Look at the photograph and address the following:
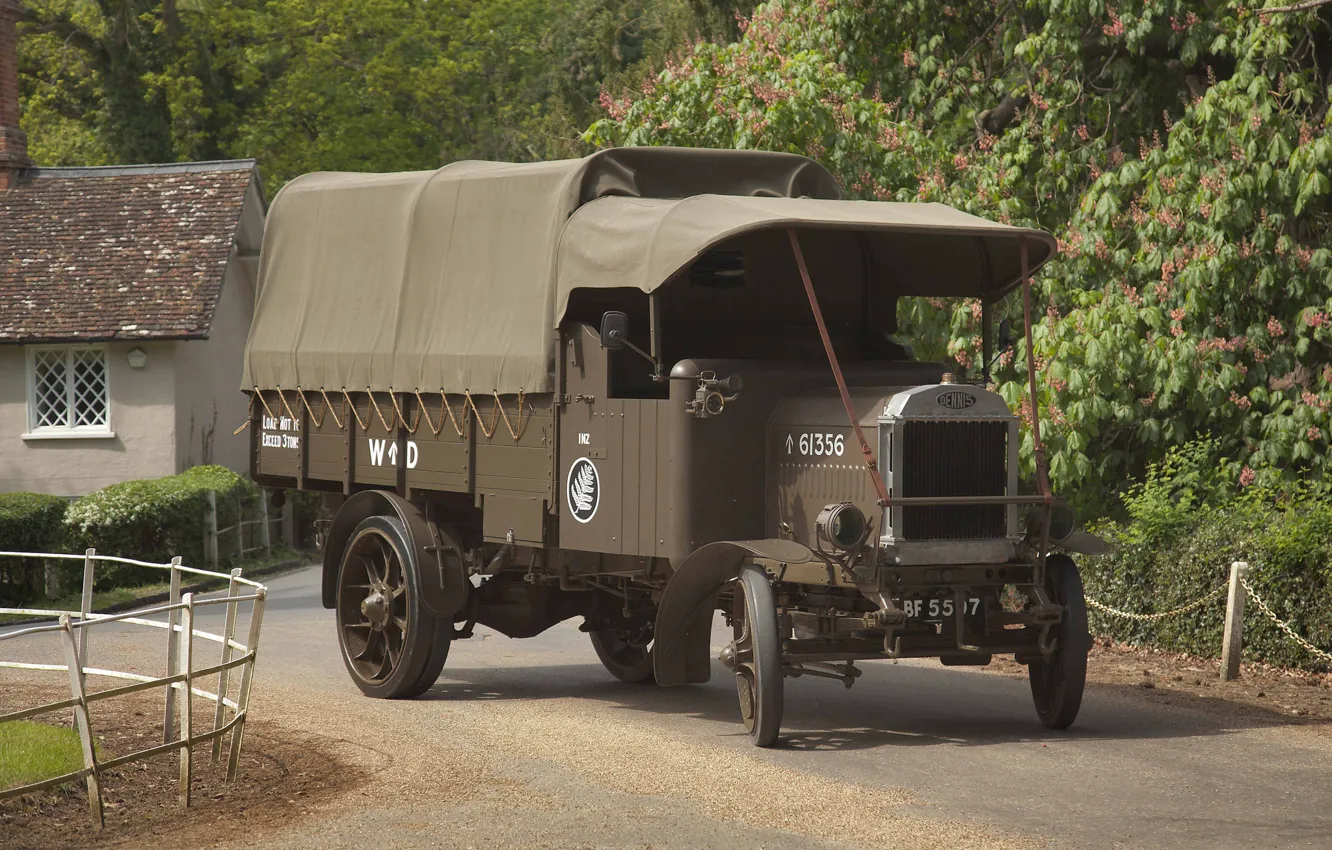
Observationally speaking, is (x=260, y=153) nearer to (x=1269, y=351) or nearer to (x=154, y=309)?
(x=154, y=309)

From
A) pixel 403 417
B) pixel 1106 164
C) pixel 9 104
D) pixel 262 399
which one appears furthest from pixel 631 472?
pixel 9 104

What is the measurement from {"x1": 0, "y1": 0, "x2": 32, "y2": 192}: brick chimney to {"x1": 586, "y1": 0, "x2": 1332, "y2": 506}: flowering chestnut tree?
585 inches

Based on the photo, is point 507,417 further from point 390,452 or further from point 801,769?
point 801,769

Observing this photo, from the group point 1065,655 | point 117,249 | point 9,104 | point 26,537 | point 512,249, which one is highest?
point 9,104

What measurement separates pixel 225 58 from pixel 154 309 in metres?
18.3

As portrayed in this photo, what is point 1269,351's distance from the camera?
666 inches

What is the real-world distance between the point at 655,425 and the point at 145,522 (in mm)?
13237

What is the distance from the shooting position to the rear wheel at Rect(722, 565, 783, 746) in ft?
32.9


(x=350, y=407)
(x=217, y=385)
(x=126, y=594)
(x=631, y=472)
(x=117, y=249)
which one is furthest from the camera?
(x=217, y=385)

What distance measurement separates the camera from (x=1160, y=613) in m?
14.5

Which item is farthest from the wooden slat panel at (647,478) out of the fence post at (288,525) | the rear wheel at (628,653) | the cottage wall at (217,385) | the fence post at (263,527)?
the cottage wall at (217,385)

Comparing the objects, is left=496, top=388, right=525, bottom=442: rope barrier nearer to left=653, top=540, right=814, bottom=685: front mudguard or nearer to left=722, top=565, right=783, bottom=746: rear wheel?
left=653, top=540, right=814, bottom=685: front mudguard

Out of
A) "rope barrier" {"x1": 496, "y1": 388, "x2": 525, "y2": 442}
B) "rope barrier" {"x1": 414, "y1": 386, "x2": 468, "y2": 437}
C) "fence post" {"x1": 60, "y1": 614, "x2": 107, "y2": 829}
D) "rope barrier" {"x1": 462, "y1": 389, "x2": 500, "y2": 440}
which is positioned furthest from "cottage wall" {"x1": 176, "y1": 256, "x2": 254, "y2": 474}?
"fence post" {"x1": 60, "y1": 614, "x2": 107, "y2": 829}

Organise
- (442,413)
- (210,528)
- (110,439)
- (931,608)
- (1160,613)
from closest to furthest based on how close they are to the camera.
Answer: (931,608) < (442,413) < (1160,613) < (210,528) < (110,439)
